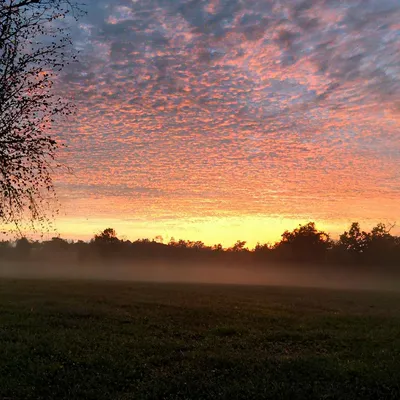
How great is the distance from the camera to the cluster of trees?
114413 mm

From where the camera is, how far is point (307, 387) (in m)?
11.7

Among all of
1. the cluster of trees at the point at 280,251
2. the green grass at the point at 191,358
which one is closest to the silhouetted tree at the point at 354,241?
the cluster of trees at the point at 280,251

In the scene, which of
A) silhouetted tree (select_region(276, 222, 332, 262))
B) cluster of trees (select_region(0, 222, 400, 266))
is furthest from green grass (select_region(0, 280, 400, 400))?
silhouetted tree (select_region(276, 222, 332, 262))

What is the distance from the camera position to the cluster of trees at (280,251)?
375 ft

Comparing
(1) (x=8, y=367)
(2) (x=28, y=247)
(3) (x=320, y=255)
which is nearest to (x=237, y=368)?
(1) (x=8, y=367)

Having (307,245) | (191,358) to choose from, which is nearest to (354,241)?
(307,245)

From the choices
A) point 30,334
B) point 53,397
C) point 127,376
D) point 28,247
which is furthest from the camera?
point 28,247

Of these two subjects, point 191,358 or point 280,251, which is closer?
point 191,358

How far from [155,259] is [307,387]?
137746 mm

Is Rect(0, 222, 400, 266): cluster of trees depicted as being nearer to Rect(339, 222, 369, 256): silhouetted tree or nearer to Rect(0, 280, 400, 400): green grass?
Rect(339, 222, 369, 256): silhouetted tree

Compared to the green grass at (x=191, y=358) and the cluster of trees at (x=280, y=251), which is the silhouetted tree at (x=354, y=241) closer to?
the cluster of trees at (x=280, y=251)

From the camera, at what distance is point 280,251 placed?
126688mm

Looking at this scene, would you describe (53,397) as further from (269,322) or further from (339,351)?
(269,322)

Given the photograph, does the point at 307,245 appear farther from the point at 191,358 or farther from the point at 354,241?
the point at 191,358
